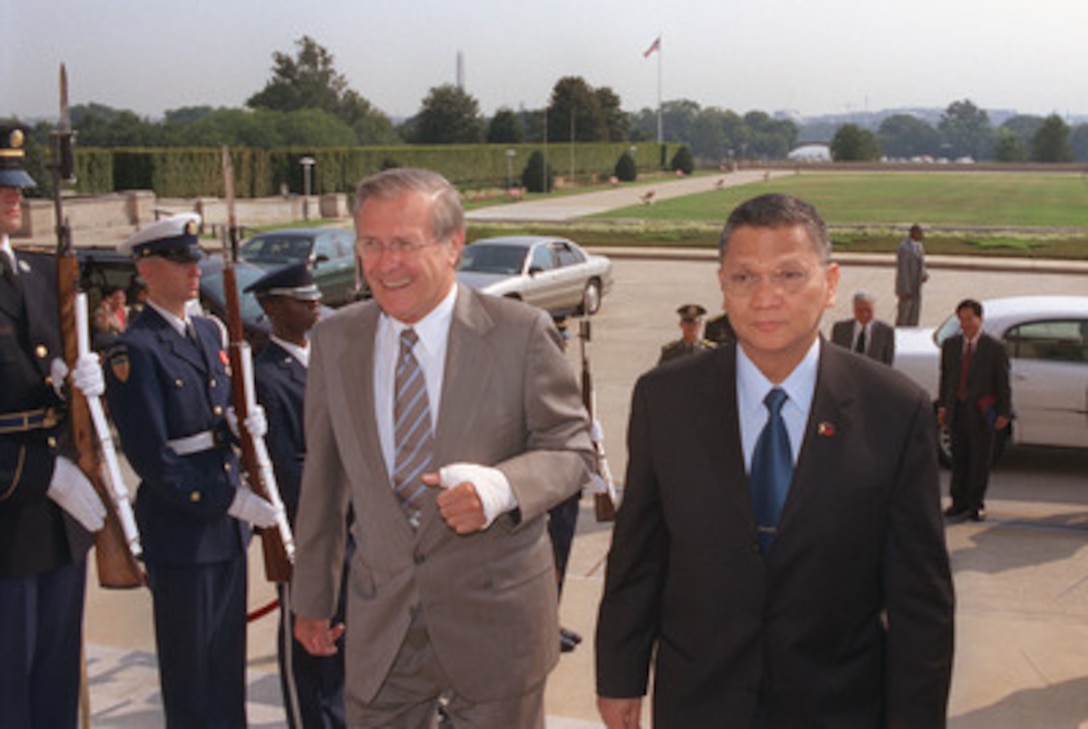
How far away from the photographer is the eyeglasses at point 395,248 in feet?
10.8

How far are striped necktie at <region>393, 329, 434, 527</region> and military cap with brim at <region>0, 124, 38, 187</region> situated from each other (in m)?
1.81

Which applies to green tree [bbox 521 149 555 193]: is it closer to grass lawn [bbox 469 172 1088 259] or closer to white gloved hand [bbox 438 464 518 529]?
grass lawn [bbox 469 172 1088 259]

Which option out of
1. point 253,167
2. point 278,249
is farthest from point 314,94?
point 278,249

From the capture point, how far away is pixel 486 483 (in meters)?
3.10

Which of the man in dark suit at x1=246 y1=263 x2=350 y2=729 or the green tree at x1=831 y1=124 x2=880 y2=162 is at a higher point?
the green tree at x1=831 y1=124 x2=880 y2=162

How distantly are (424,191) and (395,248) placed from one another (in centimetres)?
17

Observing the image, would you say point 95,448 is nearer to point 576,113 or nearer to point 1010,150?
point 576,113

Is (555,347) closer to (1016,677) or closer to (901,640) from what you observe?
(901,640)

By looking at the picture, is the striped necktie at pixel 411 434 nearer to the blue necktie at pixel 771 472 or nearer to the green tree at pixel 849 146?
the blue necktie at pixel 771 472

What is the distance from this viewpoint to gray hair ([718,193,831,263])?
296cm

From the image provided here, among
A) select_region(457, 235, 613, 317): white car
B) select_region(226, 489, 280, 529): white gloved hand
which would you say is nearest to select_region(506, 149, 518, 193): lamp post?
select_region(457, 235, 613, 317): white car

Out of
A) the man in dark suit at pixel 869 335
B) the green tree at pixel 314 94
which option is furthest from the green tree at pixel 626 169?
the man in dark suit at pixel 869 335

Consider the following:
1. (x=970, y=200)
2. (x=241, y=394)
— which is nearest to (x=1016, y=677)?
(x=241, y=394)

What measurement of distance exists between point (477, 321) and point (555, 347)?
227 millimetres
